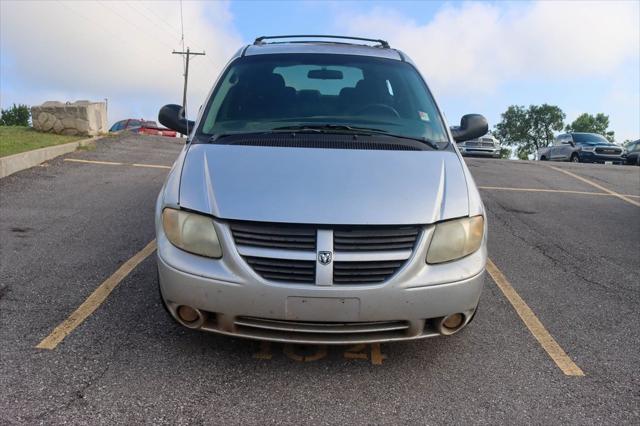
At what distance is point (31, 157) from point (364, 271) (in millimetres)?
8478

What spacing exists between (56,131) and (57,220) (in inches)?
272

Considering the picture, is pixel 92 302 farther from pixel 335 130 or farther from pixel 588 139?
pixel 588 139

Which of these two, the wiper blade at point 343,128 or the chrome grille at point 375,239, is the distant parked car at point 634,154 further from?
the chrome grille at point 375,239

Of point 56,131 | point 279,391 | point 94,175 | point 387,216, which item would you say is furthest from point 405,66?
point 56,131

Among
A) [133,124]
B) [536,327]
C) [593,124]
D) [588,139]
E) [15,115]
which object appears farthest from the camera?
[593,124]

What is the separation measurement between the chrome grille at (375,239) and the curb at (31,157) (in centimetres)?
746

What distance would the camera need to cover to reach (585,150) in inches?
965

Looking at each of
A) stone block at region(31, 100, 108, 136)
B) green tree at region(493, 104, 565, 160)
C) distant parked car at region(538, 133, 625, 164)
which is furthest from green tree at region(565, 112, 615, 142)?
stone block at region(31, 100, 108, 136)

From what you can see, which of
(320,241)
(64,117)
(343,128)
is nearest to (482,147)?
(64,117)

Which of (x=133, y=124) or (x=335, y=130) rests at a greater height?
(x=335, y=130)

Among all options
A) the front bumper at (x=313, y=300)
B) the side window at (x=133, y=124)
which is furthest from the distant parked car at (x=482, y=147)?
the front bumper at (x=313, y=300)

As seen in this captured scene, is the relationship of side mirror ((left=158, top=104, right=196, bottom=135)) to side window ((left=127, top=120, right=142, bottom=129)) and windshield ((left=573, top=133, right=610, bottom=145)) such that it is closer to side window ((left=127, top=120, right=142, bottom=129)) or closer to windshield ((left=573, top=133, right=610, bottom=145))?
side window ((left=127, top=120, right=142, bottom=129))

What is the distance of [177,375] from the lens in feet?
10.4

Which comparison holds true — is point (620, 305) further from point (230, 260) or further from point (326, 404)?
point (230, 260)
